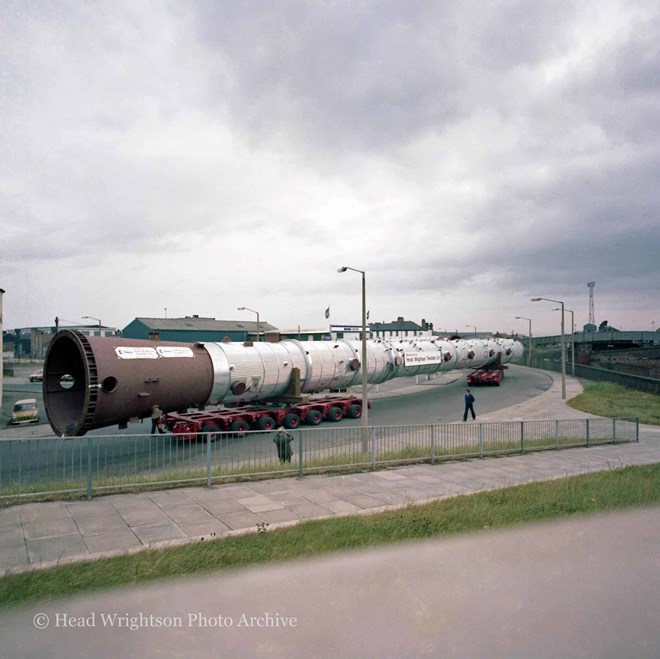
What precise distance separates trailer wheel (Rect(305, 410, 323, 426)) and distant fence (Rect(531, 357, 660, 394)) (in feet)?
90.2

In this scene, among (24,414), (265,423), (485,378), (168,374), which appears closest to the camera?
(168,374)

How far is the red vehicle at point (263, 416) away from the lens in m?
21.4

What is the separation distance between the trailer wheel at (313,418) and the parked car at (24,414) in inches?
605

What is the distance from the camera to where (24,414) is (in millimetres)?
28219

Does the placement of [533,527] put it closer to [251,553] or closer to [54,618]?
[251,553]

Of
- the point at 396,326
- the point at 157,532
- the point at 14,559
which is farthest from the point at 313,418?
the point at 396,326

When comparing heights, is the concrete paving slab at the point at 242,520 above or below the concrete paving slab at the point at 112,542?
below

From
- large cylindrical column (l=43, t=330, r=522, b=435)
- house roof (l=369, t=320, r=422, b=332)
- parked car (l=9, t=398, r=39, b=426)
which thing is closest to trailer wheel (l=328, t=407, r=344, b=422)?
large cylindrical column (l=43, t=330, r=522, b=435)

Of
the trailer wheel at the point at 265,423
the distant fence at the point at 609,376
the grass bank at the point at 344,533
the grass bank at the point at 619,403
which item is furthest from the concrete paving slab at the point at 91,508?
the distant fence at the point at 609,376

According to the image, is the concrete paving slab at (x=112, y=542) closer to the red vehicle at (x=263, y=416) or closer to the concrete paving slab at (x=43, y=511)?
the concrete paving slab at (x=43, y=511)

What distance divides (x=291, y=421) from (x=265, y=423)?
173 centimetres

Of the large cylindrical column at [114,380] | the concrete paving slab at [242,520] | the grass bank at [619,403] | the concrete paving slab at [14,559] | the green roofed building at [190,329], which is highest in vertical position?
the green roofed building at [190,329]

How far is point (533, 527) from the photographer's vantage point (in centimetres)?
926

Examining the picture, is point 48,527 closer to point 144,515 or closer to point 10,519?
point 10,519
